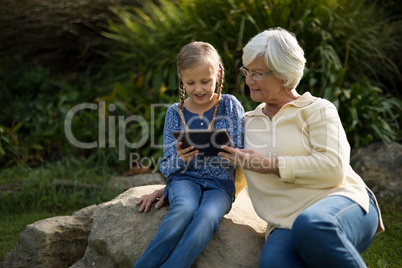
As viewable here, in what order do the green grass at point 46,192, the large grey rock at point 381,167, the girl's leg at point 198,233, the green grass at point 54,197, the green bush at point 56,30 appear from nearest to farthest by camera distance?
1. the girl's leg at point 198,233
2. the green grass at point 54,197
3. the green grass at point 46,192
4. the large grey rock at point 381,167
5. the green bush at point 56,30

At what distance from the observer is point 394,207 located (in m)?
4.14

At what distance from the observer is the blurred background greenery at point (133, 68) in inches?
201

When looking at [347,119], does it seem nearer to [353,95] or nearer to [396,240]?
[353,95]

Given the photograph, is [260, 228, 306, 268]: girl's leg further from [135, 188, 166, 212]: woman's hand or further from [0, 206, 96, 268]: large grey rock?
[0, 206, 96, 268]: large grey rock

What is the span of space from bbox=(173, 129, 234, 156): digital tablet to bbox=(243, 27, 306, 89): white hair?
0.47 m

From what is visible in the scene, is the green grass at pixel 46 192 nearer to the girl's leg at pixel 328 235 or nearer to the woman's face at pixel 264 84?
the woman's face at pixel 264 84

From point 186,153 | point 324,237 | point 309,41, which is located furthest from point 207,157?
point 309,41

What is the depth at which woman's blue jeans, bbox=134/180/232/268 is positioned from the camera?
2.25 metres

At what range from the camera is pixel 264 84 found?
2.48 m

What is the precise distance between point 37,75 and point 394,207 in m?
5.28

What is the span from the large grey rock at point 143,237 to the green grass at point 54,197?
110 centimetres

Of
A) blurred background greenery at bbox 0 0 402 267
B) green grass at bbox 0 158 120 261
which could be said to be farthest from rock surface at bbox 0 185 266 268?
blurred background greenery at bbox 0 0 402 267

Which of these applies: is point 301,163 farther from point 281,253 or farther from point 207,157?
point 207,157

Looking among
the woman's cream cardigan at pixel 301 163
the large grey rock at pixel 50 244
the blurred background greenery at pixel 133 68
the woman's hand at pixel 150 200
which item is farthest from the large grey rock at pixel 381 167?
the large grey rock at pixel 50 244
